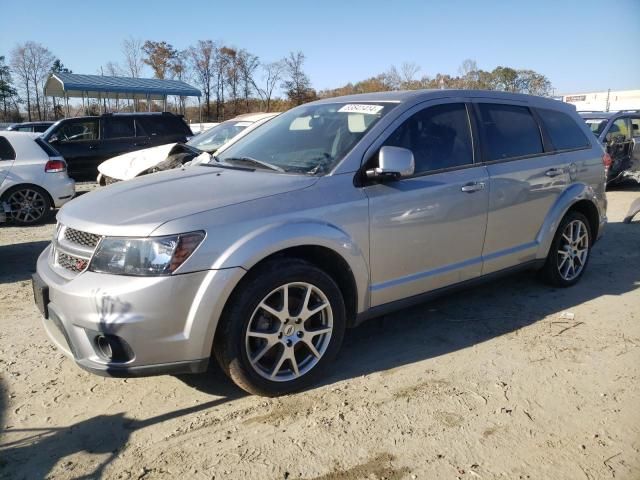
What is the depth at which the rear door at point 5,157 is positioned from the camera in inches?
327


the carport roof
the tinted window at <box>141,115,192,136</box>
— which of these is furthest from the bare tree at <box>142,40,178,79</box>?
the tinted window at <box>141,115,192,136</box>

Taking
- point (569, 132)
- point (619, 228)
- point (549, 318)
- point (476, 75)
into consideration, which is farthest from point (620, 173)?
point (476, 75)

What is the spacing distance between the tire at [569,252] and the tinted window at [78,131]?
1070 cm

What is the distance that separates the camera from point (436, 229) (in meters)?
3.78

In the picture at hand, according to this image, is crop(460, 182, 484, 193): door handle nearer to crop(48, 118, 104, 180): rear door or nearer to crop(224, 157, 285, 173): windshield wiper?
crop(224, 157, 285, 173): windshield wiper

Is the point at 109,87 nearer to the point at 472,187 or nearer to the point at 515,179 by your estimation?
the point at 515,179

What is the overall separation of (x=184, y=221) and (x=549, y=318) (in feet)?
10.5

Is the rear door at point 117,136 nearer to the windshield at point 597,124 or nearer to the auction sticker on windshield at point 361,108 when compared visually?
the auction sticker on windshield at point 361,108

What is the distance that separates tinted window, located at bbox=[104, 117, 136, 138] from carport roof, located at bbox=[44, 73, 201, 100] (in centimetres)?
1563

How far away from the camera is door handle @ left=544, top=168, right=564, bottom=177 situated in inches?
184

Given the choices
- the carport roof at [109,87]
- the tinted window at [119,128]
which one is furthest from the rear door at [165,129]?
the carport roof at [109,87]

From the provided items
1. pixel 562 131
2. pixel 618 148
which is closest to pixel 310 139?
pixel 562 131

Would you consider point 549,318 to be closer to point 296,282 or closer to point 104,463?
point 296,282

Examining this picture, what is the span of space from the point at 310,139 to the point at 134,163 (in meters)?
5.17
